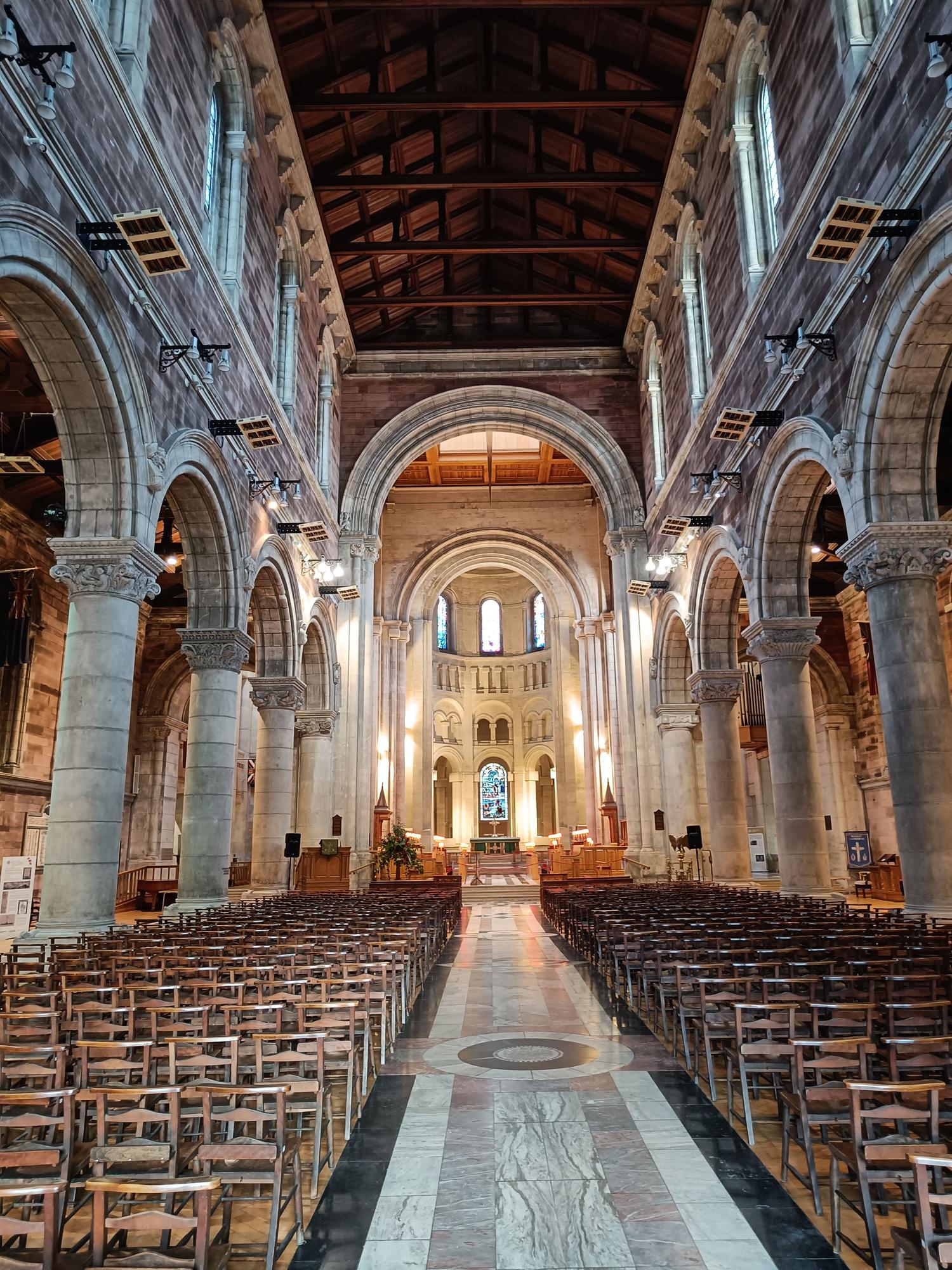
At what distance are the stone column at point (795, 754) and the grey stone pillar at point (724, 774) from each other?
3743mm

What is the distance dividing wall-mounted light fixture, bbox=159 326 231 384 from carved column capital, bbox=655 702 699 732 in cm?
1380

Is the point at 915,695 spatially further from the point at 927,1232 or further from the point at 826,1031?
the point at 927,1232

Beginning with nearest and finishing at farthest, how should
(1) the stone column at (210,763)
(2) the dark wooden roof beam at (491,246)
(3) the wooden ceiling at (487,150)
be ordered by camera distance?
1. (1) the stone column at (210,763)
2. (3) the wooden ceiling at (487,150)
3. (2) the dark wooden roof beam at (491,246)

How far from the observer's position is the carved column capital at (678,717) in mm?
22875

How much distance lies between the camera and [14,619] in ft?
57.3

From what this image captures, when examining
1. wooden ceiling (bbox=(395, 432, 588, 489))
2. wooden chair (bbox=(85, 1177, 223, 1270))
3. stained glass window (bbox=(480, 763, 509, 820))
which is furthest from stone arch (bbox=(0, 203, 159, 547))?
stained glass window (bbox=(480, 763, 509, 820))

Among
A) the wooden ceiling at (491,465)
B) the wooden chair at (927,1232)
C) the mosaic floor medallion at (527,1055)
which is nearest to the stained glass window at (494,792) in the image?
the wooden ceiling at (491,465)

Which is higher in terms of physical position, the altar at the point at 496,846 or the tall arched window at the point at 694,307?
the tall arched window at the point at 694,307

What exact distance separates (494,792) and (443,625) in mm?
8690

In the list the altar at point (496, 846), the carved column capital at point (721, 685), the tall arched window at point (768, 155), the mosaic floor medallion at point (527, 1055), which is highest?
the tall arched window at point (768, 155)

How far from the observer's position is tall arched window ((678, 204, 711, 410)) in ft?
61.8

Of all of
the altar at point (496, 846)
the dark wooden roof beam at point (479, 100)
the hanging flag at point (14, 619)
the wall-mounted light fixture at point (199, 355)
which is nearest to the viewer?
the wall-mounted light fixture at point (199, 355)

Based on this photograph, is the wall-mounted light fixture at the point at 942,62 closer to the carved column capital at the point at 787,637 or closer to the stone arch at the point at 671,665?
the carved column capital at the point at 787,637

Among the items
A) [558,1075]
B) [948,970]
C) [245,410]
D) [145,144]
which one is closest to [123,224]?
[145,144]
